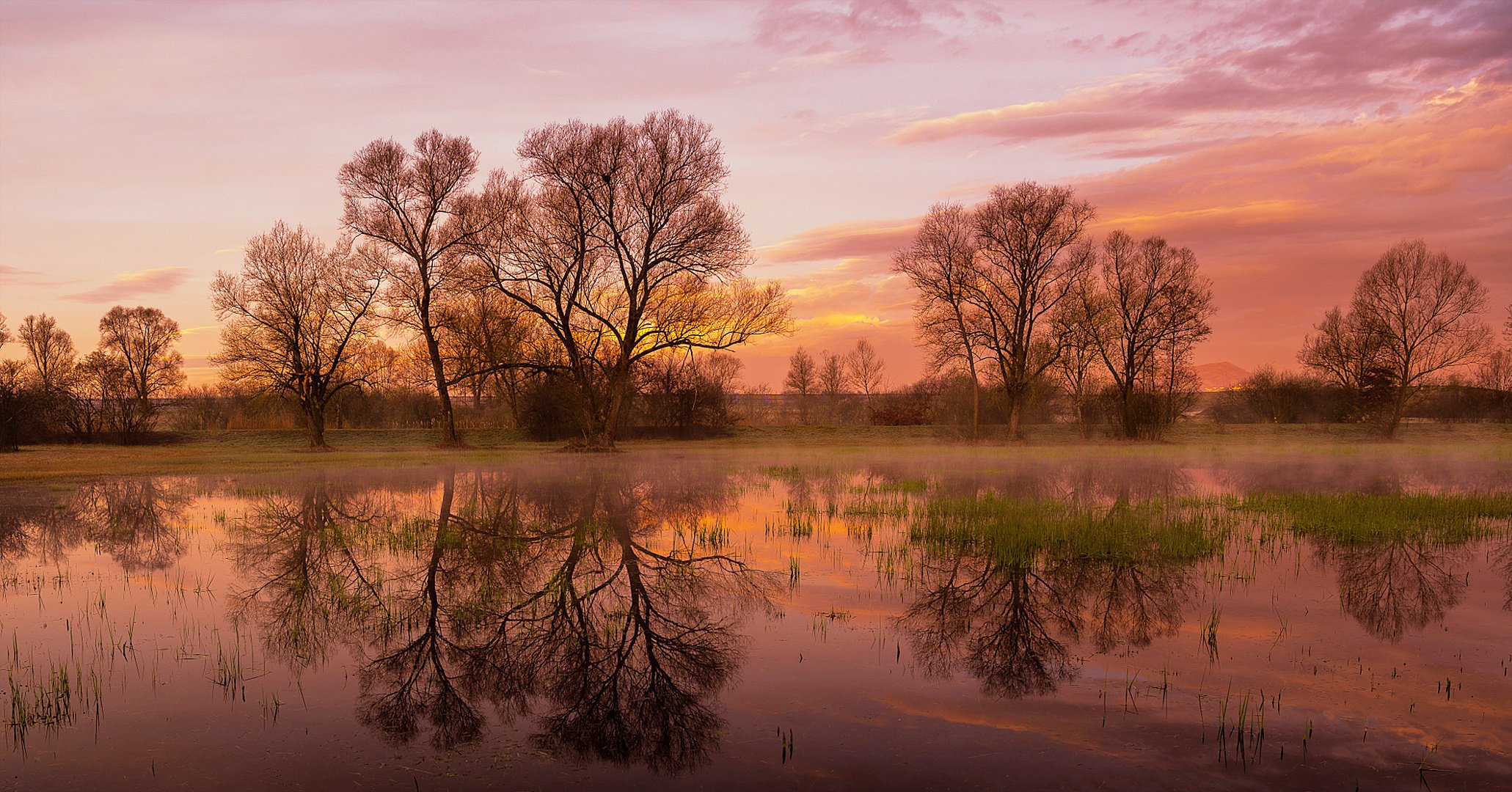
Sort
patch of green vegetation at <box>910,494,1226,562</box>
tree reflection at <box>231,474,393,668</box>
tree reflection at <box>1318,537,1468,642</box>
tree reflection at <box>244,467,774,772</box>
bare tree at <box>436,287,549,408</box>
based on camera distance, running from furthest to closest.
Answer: bare tree at <box>436,287,549,408</box>
patch of green vegetation at <box>910,494,1226,562</box>
tree reflection at <box>1318,537,1468,642</box>
tree reflection at <box>231,474,393,668</box>
tree reflection at <box>244,467,774,772</box>

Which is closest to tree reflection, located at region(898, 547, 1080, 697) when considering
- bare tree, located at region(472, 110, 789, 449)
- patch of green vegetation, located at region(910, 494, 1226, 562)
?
patch of green vegetation, located at region(910, 494, 1226, 562)

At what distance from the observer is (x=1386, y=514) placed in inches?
645

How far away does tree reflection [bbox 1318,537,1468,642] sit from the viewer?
9.11 m

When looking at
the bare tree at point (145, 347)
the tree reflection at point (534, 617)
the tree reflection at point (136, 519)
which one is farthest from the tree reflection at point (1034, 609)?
the bare tree at point (145, 347)

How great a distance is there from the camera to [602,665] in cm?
745

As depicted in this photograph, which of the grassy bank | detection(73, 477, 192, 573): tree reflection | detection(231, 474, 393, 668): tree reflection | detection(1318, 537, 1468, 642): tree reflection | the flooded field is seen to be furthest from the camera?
the grassy bank

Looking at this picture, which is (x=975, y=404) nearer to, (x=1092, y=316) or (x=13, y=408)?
(x=1092, y=316)

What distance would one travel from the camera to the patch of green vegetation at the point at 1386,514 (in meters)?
14.7

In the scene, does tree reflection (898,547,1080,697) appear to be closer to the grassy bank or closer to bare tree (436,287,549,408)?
the grassy bank

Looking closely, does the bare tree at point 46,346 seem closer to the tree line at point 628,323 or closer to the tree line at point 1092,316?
the tree line at point 628,323

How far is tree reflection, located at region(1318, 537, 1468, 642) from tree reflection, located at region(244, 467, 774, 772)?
6608mm

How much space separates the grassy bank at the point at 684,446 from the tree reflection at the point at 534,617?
20.4 meters

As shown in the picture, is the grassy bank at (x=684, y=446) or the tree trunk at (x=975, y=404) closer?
the grassy bank at (x=684, y=446)

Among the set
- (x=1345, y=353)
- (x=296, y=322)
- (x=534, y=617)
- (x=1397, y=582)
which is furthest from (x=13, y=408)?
(x=1345, y=353)
